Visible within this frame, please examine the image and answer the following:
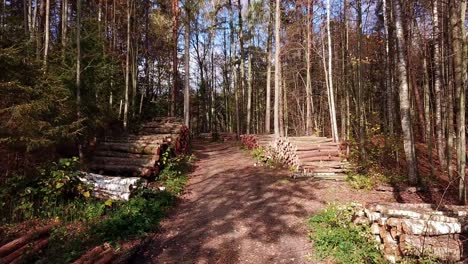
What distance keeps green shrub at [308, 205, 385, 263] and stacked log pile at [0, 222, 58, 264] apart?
4749 mm

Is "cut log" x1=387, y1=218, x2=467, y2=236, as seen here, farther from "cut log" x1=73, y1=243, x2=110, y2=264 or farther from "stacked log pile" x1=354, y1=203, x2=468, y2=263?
"cut log" x1=73, y1=243, x2=110, y2=264

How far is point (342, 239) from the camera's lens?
5695 mm

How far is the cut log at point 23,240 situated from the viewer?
4.84 m

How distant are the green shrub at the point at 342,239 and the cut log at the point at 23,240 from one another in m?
4.94

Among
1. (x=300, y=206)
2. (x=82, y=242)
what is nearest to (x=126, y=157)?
(x=82, y=242)

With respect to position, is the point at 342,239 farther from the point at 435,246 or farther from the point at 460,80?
the point at 460,80

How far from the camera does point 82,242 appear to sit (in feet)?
18.9

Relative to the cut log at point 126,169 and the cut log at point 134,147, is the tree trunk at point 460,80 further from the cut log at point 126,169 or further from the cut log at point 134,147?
the cut log at point 134,147

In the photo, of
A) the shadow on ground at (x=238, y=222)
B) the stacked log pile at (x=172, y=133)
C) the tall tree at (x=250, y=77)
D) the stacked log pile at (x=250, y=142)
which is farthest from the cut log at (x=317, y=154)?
the tall tree at (x=250, y=77)

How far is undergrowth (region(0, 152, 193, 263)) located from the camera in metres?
5.77

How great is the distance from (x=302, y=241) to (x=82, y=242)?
4.08 metres

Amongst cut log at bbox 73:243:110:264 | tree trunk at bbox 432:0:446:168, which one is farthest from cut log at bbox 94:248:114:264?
tree trunk at bbox 432:0:446:168

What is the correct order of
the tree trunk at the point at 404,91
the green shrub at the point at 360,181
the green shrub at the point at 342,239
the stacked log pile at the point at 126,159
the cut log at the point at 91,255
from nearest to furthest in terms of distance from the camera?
the cut log at the point at 91,255 < the green shrub at the point at 342,239 < the stacked log pile at the point at 126,159 < the tree trunk at the point at 404,91 < the green shrub at the point at 360,181

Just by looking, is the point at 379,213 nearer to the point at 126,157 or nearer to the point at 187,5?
the point at 126,157
